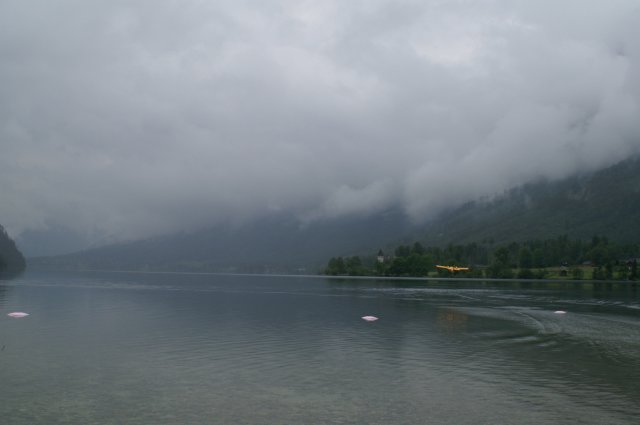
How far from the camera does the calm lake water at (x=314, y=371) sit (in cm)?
3344

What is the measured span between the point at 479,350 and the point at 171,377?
3168 cm

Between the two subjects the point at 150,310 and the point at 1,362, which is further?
the point at 150,310

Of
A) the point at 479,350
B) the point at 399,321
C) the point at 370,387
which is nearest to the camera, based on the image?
the point at 370,387

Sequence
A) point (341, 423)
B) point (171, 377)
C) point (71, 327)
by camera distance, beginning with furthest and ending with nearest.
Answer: point (71, 327), point (171, 377), point (341, 423)

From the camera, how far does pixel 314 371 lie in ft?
149

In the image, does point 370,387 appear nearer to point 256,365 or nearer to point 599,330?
point 256,365

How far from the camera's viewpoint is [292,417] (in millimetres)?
32250

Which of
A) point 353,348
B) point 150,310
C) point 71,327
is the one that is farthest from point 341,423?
point 150,310

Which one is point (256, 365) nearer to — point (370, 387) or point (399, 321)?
point (370, 387)

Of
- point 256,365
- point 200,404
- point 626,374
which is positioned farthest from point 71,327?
point 626,374

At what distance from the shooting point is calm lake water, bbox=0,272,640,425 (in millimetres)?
33438

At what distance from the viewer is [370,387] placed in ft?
131

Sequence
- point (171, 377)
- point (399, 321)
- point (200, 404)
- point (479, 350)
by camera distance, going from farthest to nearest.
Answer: point (399, 321)
point (479, 350)
point (171, 377)
point (200, 404)

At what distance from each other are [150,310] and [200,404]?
2768 inches
